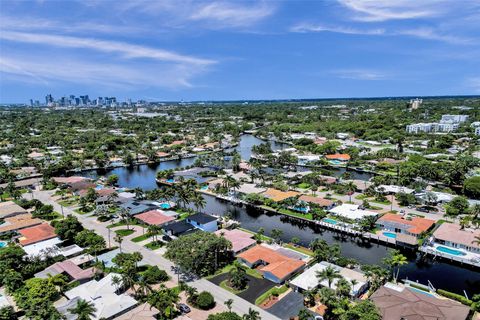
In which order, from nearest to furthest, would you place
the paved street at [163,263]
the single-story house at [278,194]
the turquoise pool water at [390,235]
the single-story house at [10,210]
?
the paved street at [163,263] → the turquoise pool water at [390,235] → the single-story house at [10,210] → the single-story house at [278,194]

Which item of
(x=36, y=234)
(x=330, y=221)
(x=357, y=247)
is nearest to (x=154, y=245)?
(x=36, y=234)

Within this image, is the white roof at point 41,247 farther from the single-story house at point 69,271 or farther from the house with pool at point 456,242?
the house with pool at point 456,242

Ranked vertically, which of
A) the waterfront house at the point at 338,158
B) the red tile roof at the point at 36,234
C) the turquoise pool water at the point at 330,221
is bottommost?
the turquoise pool water at the point at 330,221

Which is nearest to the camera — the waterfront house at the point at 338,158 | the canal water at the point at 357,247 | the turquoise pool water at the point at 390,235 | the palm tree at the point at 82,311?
the palm tree at the point at 82,311

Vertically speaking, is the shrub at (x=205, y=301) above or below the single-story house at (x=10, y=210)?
below

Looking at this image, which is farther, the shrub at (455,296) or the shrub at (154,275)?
the shrub at (154,275)

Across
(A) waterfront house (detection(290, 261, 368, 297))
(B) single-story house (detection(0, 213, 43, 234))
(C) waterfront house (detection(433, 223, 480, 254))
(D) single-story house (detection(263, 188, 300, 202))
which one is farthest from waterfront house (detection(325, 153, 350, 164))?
(B) single-story house (detection(0, 213, 43, 234))

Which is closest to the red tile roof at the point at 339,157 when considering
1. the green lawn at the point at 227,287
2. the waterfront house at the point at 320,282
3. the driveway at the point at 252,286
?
the waterfront house at the point at 320,282
